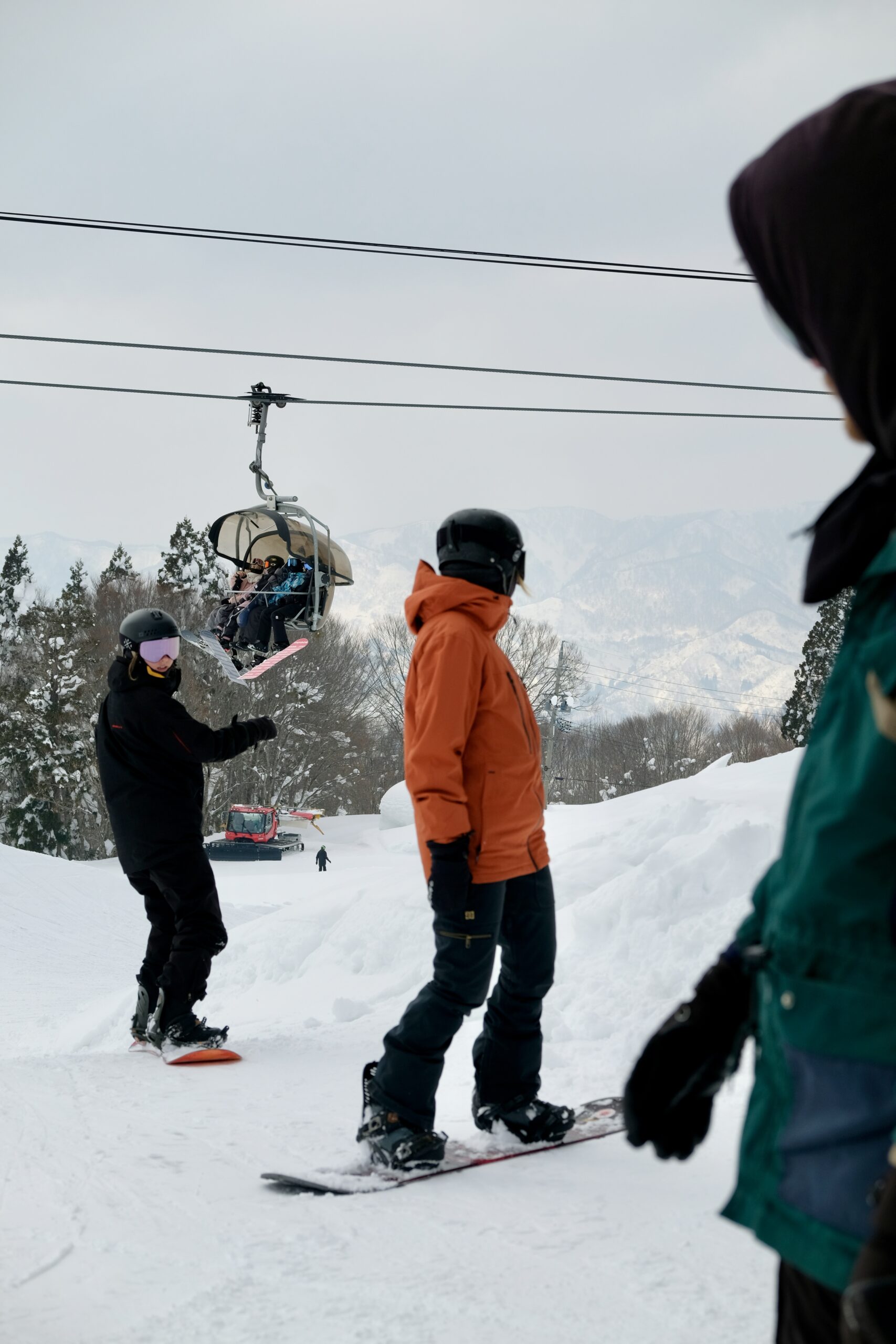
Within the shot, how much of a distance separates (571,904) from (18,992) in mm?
5991

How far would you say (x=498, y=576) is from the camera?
3658 millimetres

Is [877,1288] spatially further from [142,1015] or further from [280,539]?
[280,539]

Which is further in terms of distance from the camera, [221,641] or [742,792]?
[742,792]

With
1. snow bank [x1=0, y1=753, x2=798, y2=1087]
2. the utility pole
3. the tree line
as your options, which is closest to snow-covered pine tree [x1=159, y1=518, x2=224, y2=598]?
the tree line

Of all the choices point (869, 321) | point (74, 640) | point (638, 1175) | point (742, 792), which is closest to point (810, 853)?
point (869, 321)

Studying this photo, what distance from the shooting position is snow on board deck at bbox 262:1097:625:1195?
317 centimetres

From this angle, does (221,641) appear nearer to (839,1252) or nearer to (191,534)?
(839,1252)

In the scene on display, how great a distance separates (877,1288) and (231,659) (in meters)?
6.66

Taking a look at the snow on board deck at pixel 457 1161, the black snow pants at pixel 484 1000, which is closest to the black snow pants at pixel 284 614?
the black snow pants at pixel 484 1000

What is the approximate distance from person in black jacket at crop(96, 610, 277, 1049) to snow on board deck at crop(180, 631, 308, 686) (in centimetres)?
164

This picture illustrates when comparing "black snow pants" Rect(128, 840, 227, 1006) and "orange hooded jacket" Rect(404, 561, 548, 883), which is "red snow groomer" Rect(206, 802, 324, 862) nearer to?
"black snow pants" Rect(128, 840, 227, 1006)

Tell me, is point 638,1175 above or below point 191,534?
below

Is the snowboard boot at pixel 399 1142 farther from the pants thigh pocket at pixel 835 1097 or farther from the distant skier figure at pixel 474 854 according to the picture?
the pants thigh pocket at pixel 835 1097

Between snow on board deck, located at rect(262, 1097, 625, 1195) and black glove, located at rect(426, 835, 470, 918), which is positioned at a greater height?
black glove, located at rect(426, 835, 470, 918)
